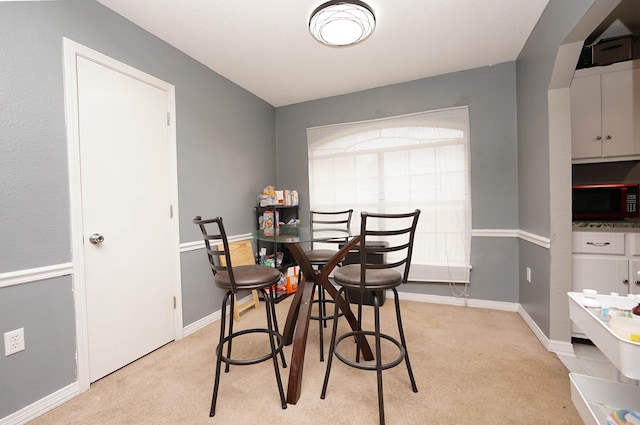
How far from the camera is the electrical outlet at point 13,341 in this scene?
4.86ft

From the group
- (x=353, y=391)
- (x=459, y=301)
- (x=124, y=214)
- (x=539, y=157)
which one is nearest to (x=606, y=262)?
(x=539, y=157)

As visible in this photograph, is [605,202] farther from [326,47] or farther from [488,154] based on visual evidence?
[326,47]

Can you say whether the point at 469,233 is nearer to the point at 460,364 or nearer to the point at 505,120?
the point at 505,120

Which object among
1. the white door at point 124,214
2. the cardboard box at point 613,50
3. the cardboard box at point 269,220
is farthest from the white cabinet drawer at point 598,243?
the white door at point 124,214

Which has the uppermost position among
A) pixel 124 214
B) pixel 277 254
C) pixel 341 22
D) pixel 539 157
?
pixel 341 22

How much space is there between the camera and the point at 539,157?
2318 mm

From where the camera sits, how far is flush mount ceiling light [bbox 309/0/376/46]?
6.45ft

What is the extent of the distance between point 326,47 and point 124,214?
2232 mm

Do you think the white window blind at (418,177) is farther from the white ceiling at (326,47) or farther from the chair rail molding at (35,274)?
the chair rail molding at (35,274)

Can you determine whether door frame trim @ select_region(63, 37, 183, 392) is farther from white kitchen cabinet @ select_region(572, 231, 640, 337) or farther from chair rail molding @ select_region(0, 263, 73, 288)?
white kitchen cabinet @ select_region(572, 231, 640, 337)

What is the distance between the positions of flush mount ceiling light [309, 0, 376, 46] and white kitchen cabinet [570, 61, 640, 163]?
73.1 inches

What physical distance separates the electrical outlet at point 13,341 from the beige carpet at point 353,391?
1.38 ft

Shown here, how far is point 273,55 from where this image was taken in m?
2.71

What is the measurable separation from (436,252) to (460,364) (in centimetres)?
146
